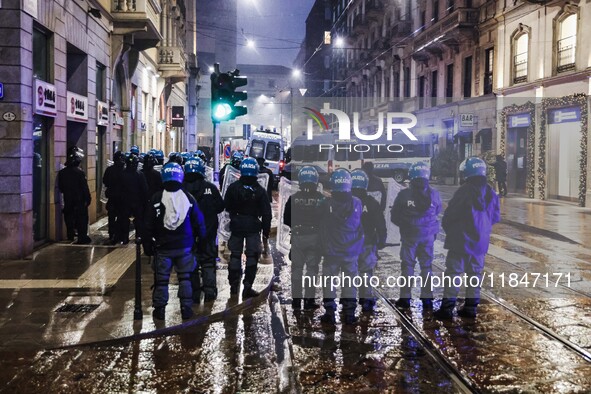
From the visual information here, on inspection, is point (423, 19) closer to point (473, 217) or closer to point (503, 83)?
point (503, 83)

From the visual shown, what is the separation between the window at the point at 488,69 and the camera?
102 feet

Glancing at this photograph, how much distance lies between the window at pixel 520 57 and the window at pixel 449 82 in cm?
710

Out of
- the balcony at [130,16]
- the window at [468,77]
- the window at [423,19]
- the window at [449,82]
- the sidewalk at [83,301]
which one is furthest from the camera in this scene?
the window at [423,19]

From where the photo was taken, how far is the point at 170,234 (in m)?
7.40

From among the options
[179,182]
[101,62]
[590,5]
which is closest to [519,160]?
[590,5]

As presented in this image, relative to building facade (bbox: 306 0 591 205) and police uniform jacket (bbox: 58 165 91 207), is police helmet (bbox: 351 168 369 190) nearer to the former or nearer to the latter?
police uniform jacket (bbox: 58 165 91 207)

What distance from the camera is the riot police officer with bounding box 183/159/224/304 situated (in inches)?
329

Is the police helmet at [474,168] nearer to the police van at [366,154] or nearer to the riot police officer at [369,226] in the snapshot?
the riot police officer at [369,226]

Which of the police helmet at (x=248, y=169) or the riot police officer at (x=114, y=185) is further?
the riot police officer at (x=114, y=185)

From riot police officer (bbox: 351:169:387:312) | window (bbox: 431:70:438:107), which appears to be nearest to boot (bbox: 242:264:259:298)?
riot police officer (bbox: 351:169:387:312)

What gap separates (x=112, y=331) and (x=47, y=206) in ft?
23.8

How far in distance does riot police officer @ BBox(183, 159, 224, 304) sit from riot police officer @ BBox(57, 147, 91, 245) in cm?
525

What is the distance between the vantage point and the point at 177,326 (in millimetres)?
7246

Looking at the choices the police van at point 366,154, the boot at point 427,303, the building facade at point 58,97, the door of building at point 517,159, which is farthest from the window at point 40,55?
the door of building at point 517,159
